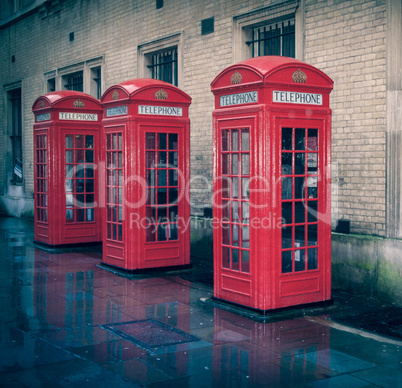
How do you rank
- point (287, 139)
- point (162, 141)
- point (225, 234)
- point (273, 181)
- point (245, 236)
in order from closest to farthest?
point (273, 181) → point (287, 139) → point (245, 236) → point (225, 234) → point (162, 141)

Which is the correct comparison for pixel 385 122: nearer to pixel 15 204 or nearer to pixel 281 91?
pixel 281 91

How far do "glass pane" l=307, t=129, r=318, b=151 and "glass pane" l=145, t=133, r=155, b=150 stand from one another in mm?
3068

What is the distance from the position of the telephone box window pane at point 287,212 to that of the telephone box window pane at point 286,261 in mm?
390

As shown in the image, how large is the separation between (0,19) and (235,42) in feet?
41.8

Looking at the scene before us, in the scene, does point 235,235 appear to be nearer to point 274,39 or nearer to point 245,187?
point 245,187

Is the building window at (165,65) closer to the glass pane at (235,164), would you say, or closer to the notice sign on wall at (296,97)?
the glass pane at (235,164)

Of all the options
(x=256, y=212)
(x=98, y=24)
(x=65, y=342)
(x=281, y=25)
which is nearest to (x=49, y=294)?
(x=65, y=342)

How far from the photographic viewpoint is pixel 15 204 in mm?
19359

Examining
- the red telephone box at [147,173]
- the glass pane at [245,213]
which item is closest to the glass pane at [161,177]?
the red telephone box at [147,173]

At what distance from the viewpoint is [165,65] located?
1288cm

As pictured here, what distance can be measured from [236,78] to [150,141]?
103 inches

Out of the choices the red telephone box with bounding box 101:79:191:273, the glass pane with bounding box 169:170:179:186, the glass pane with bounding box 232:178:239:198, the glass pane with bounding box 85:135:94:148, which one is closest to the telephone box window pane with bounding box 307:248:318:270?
the glass pane with bounding box 232:178:239:198

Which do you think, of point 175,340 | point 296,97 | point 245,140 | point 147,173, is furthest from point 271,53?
point 175,340

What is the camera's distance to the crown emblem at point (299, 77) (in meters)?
6.87
